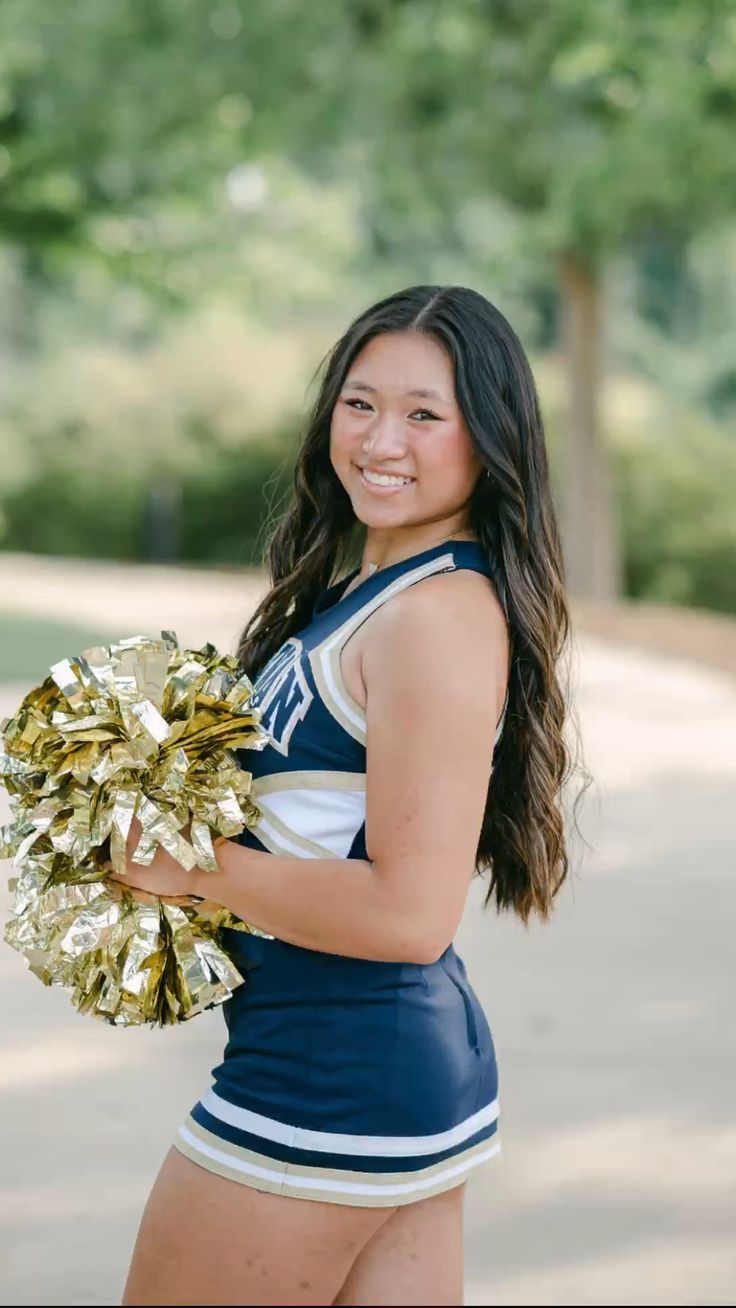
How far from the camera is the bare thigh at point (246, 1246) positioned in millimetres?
1950

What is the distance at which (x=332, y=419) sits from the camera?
88.4 inches

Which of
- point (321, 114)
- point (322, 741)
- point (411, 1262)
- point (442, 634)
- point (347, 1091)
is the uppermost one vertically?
point (321, 114)

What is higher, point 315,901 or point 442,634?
point 442,634

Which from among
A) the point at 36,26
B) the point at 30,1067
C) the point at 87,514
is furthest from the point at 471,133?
the point at 30,1067

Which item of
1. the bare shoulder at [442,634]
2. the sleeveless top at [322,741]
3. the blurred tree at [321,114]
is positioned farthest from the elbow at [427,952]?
the blurred tree at [321,114]

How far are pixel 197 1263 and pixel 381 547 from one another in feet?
2.79

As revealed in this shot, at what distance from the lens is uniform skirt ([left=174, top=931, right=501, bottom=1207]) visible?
1971mm

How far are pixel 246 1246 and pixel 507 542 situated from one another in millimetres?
847

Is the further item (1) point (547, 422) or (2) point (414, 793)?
(1) point (547, 422)

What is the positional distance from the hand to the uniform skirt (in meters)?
0.13

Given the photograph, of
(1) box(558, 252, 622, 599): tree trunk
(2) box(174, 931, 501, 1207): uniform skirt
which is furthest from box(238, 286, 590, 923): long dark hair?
(1) box(558, 252, 622, 599): tree trunk

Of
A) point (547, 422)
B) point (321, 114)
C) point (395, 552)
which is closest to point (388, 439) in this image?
point (395, 552)

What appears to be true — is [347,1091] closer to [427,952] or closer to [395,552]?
[427,952]

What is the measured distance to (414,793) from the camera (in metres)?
1.87
